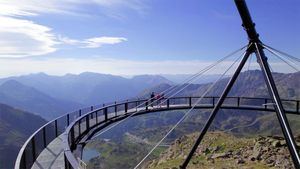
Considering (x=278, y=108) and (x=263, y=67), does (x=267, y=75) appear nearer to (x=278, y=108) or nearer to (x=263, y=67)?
(x=263, y=67)

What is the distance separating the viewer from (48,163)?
57.3 ft

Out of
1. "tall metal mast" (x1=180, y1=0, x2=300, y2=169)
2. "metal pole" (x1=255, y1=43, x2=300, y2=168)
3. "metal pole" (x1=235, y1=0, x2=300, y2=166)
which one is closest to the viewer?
"metal pole" (x1=255, y1=43, x2=300, y2=168)

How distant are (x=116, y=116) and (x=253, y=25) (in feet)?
83.3

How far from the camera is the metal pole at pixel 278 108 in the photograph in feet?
39.1

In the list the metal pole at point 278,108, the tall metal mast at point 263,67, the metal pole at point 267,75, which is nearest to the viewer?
the metal pole at point 278,108

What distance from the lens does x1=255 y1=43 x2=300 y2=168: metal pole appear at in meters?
11.9

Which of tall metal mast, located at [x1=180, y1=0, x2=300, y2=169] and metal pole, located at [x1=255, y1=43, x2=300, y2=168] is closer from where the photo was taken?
metal pole, located at [x1=255, y1=43, x2=300, y2=168]

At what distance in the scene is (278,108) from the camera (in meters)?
13.0

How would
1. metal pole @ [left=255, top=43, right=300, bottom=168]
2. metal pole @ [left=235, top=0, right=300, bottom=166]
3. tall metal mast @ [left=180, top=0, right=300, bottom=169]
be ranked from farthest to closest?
tall metal mast @ [left=180, top=0, right=300, bottom=169], metal pole @ [left=235, top=0, right=300, bottom=166], metal pole @ [left=255, top=43, right=300, bottom=168]

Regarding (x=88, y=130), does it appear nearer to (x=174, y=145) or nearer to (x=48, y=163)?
→ (x=48, y=163)

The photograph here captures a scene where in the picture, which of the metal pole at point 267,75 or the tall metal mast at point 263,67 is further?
the tall metal mast at point 263,67

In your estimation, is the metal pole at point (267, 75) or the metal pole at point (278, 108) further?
the metal pole at point (267, 75)

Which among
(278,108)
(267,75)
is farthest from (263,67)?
(278,108)

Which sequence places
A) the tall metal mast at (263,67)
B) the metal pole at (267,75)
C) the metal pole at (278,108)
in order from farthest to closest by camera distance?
the tall metal mast at (263,67) → the metal pole at (267,75) → the metal pole at (278,108)
